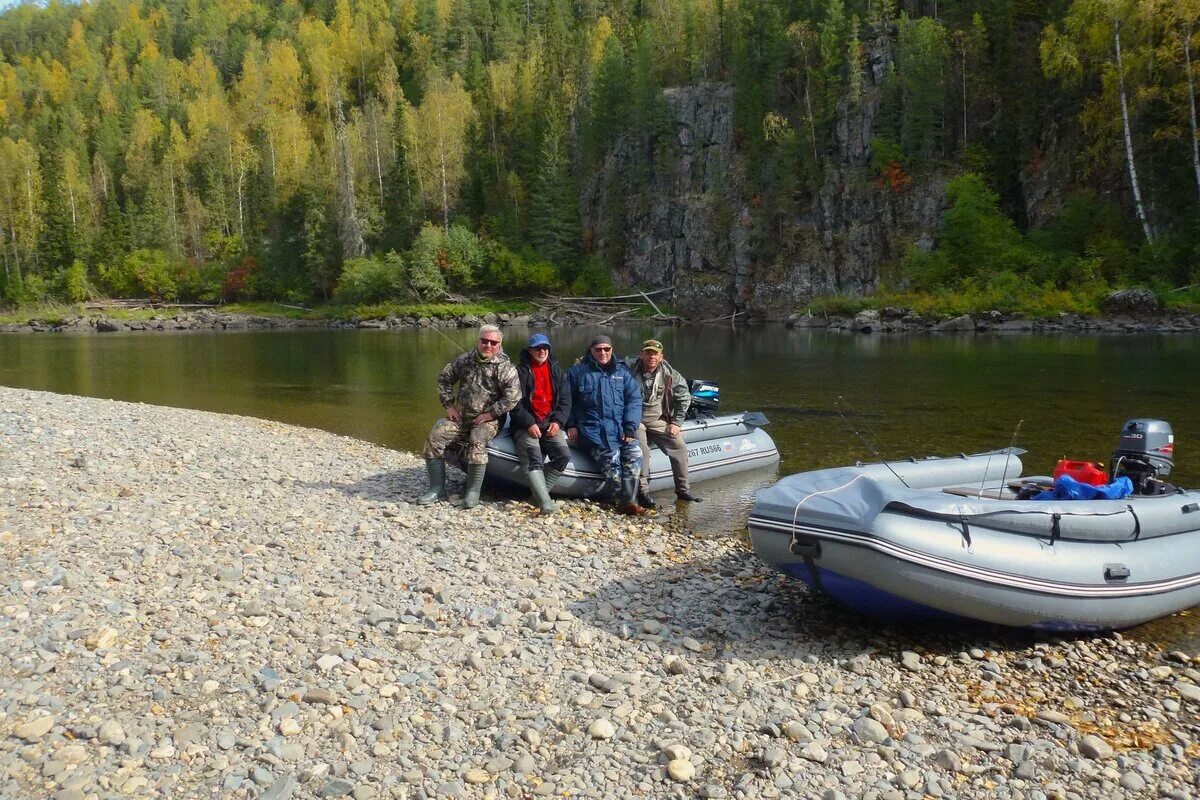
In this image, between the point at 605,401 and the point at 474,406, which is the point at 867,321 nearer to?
the point at 605,401

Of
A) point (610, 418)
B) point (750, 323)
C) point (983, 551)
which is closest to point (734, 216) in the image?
point (750, 323)

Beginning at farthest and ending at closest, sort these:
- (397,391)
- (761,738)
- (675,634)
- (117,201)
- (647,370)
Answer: (117,201), (397,391), (647,370), (675,634), (761,738)

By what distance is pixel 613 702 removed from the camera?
4703 millimetres

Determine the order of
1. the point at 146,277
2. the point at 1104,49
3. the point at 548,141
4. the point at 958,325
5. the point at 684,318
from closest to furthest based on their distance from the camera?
the point at 958,325 < the point at 1104,49 < the point at 684,318 < the point at 548,141 < the point at 146,277

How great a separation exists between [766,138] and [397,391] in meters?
41.8

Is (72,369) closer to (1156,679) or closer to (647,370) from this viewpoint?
(647,370)

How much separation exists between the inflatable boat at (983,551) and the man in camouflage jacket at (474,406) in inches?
144

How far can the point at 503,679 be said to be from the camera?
4.95 metres

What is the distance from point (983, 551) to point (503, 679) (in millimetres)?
3142

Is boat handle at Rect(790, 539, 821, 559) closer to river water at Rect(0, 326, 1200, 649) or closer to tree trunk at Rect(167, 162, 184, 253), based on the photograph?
Result: river water at Rect(0, 326, 1200, 649)

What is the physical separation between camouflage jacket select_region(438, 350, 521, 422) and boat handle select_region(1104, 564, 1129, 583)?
548cm

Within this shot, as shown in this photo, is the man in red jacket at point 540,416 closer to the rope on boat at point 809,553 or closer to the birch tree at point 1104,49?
the rope on boat at point 809,553

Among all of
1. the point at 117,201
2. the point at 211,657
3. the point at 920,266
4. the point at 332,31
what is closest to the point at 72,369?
the point at 211,657

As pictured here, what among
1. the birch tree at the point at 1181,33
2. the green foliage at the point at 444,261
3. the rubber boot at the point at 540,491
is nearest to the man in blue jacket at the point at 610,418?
the rubber boot at the point at 540,491
